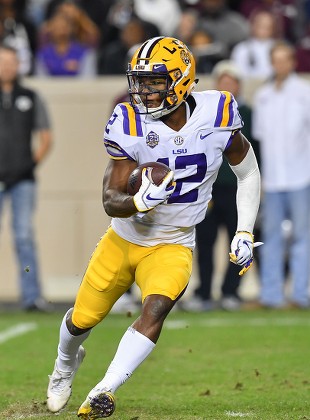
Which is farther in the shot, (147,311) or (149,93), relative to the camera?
(149,93)

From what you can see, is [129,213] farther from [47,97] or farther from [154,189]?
[47,97]

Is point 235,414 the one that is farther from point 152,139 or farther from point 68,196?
point 68,196

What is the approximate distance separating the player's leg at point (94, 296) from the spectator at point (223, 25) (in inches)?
263

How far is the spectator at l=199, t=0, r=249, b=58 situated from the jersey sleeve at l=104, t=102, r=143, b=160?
6776mm

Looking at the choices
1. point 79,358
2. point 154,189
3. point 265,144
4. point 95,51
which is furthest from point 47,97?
point 154,189

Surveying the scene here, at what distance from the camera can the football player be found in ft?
17.4

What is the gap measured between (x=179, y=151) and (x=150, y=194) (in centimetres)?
51

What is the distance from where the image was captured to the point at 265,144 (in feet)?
33.6

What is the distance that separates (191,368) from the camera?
7105 millimetres

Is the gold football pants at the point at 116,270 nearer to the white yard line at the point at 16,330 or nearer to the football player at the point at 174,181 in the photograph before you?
the football player at the point at 174,181

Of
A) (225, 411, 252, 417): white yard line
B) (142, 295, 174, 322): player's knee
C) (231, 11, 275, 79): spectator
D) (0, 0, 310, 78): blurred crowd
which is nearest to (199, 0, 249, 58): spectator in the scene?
(0, 0, 310, 78): blurred crowd

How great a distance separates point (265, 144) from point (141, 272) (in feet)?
16.5

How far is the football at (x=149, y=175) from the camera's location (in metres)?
4.98

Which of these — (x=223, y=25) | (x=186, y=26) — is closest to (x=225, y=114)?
(x=186, y=26)
